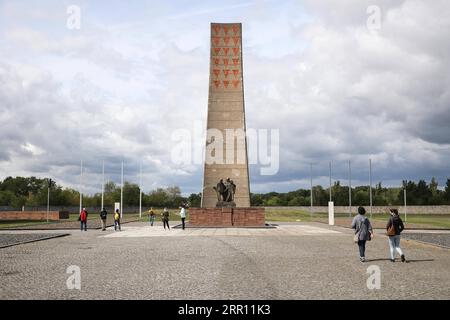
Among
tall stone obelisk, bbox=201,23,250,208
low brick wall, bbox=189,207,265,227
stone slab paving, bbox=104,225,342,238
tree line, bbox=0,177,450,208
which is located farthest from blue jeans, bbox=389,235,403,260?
tree line, bbox=0,177,450,208

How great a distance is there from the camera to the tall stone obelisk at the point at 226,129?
153ft

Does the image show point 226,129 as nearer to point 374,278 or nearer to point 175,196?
point 374,278

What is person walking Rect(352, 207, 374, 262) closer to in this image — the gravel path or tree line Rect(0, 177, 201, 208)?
the gravel path

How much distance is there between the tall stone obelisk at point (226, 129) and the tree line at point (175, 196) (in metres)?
52.7

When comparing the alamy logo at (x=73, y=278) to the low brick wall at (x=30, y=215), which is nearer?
the alamy logo at (x=73, y=278)

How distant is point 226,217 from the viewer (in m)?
39.1

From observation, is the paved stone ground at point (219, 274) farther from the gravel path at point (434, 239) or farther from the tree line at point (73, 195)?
the tree line at point (73, 195)

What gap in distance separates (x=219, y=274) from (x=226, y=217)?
27.5 m

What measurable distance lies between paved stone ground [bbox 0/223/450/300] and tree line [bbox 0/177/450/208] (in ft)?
270

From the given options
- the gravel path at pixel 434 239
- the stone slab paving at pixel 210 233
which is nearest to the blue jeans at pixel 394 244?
the gravel path at pixel 434 239

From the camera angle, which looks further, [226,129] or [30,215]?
[30,215]

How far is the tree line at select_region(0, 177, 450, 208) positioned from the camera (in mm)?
102481

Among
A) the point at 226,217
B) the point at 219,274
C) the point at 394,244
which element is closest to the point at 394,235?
the point at 394,244
